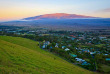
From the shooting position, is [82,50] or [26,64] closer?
[26,64]

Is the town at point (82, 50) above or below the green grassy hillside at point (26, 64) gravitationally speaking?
below

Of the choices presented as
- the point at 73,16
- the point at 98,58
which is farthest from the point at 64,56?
the point at 73,16

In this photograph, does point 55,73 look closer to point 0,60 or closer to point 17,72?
point 17,72

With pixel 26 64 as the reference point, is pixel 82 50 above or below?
below

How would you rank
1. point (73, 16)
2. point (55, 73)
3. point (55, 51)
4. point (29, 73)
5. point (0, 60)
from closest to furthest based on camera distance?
point (29, 73)
point (0, 60)
point (55, 73)
point (55, 51)
point (73, 16)

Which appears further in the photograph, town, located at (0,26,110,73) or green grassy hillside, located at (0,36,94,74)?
town, located at (0,26,110,73)

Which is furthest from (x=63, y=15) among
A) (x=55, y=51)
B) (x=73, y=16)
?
(x=55, y=51)

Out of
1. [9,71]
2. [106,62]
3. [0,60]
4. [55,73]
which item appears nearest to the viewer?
[9,71]

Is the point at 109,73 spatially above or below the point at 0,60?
below

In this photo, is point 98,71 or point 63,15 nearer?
point 98,71

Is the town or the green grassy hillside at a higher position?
the green grassy hillside

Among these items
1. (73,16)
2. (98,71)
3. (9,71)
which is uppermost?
(73,16)
